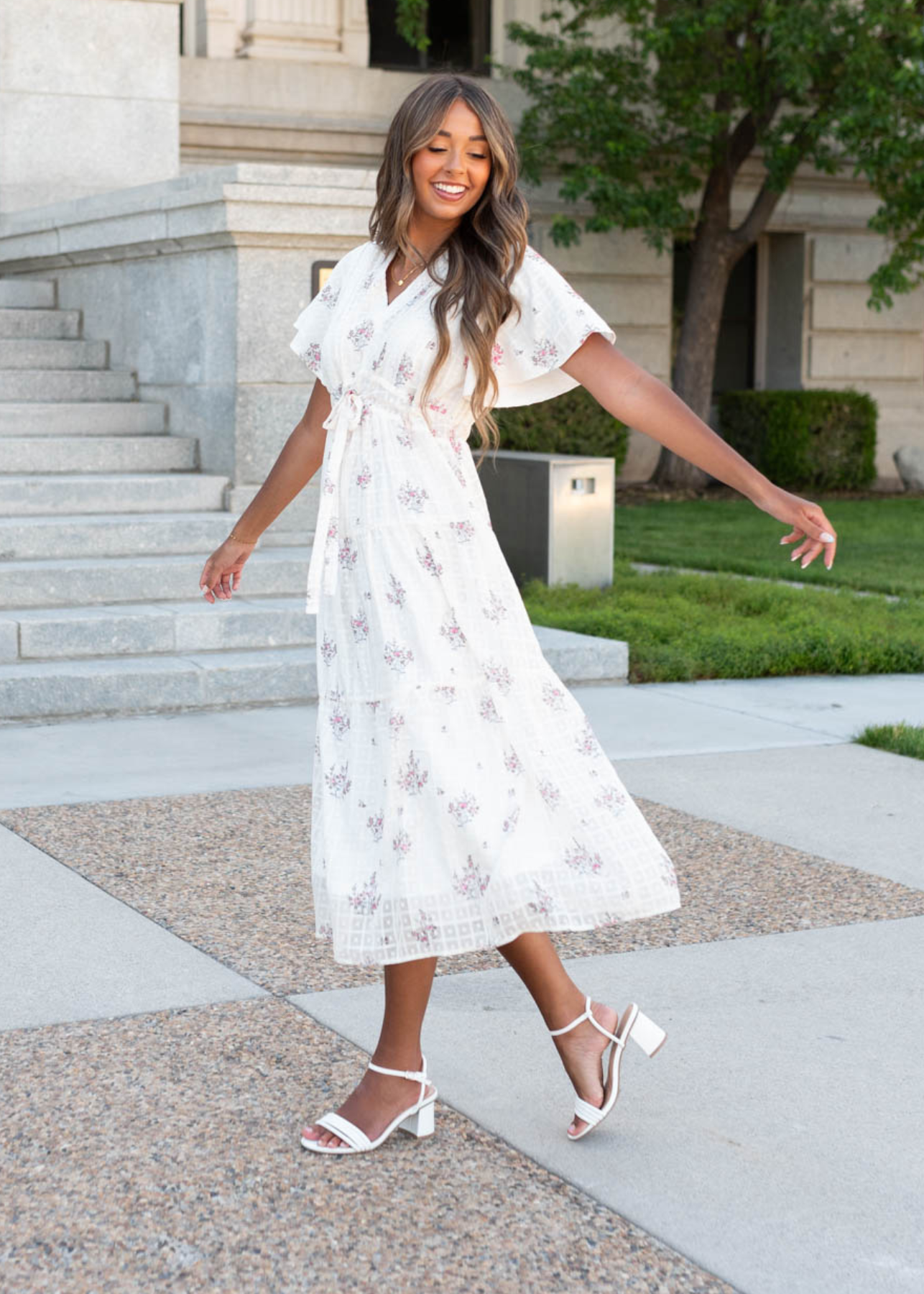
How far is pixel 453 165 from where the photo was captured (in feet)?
Result: 10.3

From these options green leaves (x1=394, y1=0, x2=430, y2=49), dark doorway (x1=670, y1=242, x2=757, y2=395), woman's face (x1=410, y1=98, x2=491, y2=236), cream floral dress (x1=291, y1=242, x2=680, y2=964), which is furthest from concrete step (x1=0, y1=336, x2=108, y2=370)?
dark doorway (x1=670, y1=242, x2=757, y2=395)

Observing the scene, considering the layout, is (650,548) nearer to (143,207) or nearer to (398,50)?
(143,207)

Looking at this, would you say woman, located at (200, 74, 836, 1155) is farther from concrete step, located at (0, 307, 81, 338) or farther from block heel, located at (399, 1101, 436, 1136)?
concrete step, located at (0, 307, 81, 338)

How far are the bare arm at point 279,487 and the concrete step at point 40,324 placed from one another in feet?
24.4

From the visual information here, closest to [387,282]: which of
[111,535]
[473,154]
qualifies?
[473,154]

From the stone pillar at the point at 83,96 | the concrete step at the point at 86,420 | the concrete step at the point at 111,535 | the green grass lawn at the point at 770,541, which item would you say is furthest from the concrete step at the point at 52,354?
the green grass lawn at the point at 770,541

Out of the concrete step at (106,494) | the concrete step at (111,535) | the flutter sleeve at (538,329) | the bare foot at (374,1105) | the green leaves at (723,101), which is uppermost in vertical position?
the green leaves at (723,101)

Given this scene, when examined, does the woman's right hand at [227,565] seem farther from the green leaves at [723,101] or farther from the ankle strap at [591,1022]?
the green leaves at [723,101]

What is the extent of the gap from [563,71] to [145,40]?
7.47 m

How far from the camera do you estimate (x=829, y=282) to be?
22656 millimetres

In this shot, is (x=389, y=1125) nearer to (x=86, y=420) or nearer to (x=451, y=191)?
(x=451, y=191)

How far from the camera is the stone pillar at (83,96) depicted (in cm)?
1194

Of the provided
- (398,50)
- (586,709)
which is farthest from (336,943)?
(398,50)

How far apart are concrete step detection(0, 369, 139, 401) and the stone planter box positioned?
2.21m
